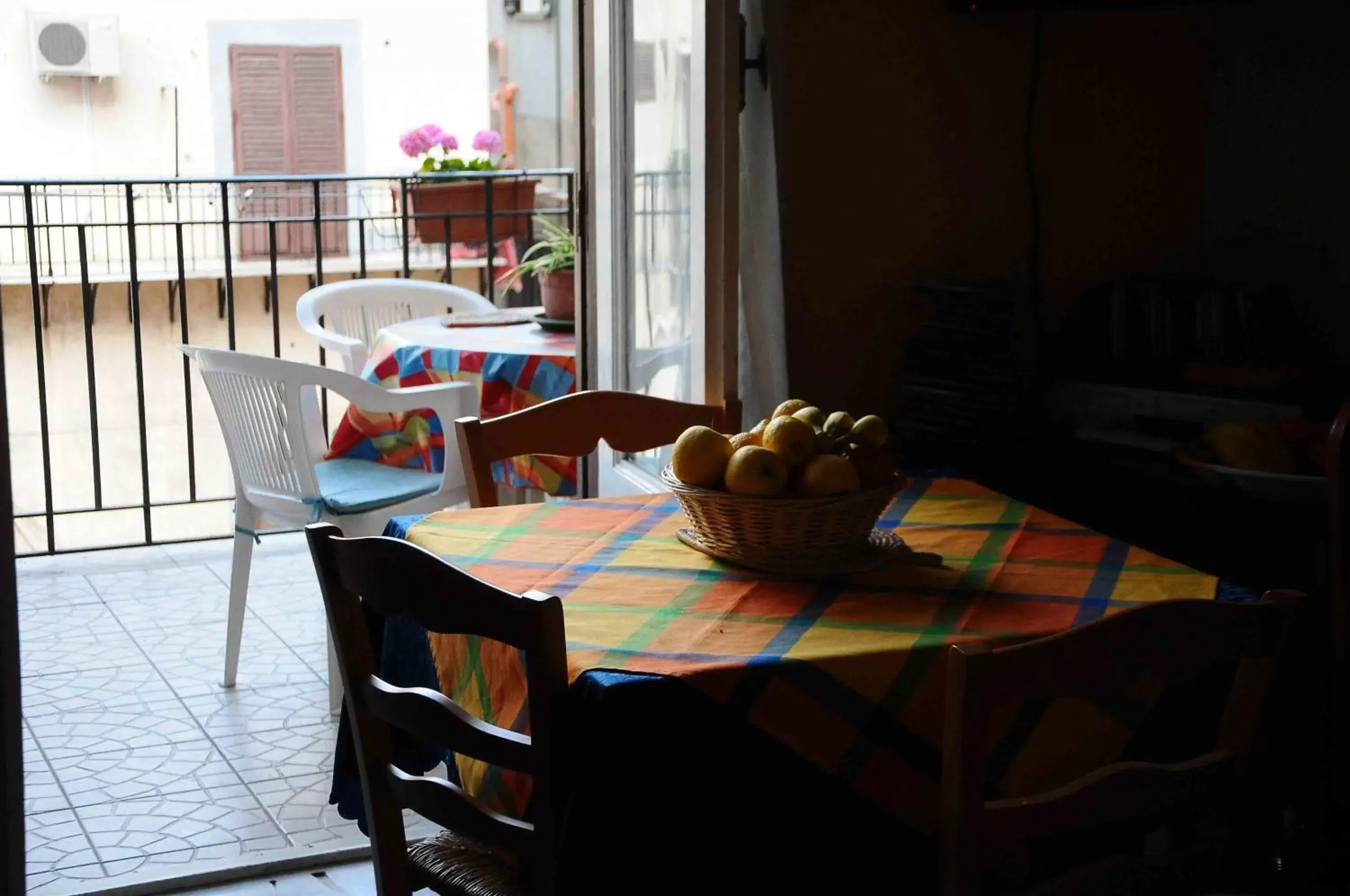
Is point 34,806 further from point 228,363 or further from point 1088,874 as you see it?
point 1088,874

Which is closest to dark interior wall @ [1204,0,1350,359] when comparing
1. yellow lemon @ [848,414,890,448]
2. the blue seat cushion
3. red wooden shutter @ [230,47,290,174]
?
yellow lemon @ [848,414,890,448]

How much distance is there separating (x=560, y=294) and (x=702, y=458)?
199 cm

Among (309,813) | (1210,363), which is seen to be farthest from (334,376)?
(1210,363)

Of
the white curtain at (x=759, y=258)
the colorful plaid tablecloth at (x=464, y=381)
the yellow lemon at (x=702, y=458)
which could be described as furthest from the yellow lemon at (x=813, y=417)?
the colorful plaid tablecloth at (x=464, y=381)

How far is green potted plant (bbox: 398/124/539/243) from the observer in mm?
4754

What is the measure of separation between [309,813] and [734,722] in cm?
152

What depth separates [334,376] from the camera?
9.64ft

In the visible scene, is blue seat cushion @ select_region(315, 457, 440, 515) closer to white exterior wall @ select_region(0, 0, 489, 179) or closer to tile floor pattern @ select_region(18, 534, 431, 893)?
tile floor pattern @ select_region(18, 534, 431, 893)

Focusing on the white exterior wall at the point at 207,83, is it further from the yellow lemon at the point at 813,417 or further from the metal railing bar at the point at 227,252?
the yellow lemon at the point at 813,417

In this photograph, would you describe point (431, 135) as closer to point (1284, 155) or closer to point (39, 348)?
point (39, 348)

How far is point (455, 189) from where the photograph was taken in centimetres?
490

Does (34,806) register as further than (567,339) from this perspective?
No

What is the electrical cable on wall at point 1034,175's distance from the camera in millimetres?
2479

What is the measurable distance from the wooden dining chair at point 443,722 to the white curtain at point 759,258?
1.08m
